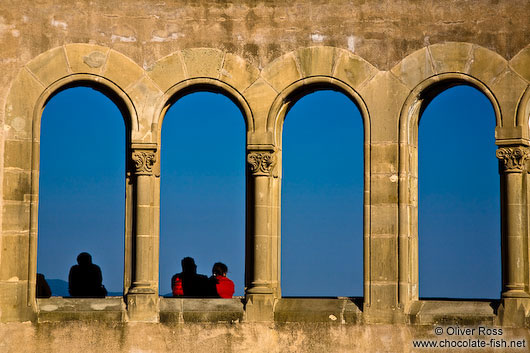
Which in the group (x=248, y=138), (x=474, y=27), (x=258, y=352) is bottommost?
(x=258, y=352)

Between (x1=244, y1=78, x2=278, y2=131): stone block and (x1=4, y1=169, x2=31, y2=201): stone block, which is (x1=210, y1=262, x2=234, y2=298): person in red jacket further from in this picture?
(x1=4, y1=169, x2=31, y2=201): stone block

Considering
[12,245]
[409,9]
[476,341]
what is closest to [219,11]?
[409,9]

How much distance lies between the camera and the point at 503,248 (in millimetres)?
20625

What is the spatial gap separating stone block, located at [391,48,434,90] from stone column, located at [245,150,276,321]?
227 centimetres

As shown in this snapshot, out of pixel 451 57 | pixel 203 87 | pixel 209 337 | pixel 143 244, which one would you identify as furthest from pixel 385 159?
pixel 143 244

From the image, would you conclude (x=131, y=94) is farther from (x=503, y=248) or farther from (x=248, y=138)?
(x=503, y=248)

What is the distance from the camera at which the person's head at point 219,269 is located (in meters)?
22.1

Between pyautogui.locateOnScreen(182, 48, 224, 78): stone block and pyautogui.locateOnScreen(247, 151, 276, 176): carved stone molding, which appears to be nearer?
pyautogui.locateOnScreen(247, 151, 276, 176): carved stone molding

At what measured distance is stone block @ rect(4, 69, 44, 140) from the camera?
2158 cm

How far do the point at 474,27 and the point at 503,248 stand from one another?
3286 mm

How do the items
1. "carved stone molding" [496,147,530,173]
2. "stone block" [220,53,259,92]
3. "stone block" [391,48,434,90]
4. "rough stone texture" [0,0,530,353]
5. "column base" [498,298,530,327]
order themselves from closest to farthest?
"column base" [498,298,530,327] → "carved stone molding" [496,147,530,173] → "rough stone texture" [0,0,530,353] → "stone block" [391,48,434,90] → "stone block" [220,53,259,92]

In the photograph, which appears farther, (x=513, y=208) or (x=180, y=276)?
(x=180, y=276)

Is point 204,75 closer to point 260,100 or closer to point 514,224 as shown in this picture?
point 260,100

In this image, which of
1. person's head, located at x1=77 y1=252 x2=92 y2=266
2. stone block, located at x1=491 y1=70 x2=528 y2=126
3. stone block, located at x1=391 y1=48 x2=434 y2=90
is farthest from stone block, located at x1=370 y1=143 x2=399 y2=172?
person's head, located at x1=77 y1=252 x2=92 y2=266
